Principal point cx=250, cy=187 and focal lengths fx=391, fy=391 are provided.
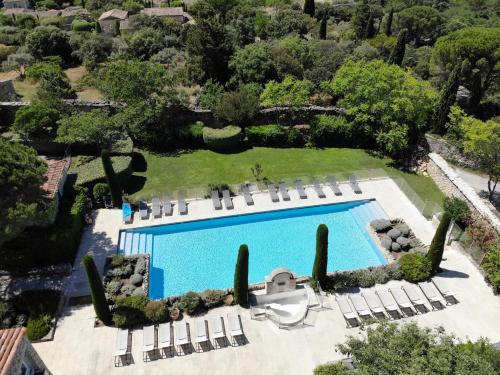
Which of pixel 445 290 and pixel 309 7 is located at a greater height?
pixel 309 7

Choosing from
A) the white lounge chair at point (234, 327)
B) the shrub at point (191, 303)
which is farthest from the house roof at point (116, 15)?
the white lounge chair at point (234, 327)

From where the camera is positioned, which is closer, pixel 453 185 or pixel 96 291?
pixel 96 291

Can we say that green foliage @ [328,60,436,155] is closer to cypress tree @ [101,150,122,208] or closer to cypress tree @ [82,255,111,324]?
cypress tree @ [101,150,122,208]

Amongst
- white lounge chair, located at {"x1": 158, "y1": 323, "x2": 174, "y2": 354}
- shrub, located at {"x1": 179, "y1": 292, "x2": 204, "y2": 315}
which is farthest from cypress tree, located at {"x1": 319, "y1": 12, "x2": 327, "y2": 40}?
white lounge chair, located at {"x1": 158, "y1": 323, "x2": 174, "y2": 354}

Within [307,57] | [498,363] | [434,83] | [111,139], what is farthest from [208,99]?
[498,363]

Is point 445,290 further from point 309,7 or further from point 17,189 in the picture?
point 309,7

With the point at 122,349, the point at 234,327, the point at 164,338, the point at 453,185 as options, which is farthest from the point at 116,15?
the point at 234,327

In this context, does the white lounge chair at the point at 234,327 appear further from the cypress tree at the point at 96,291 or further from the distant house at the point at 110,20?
the distant house at the point at 110,20
